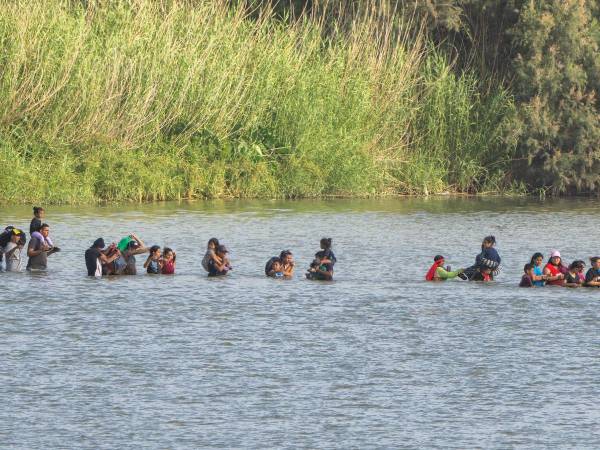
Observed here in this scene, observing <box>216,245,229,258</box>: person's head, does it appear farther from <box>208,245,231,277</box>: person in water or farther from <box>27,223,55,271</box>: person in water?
<box>27,223,55,271</box>: person in water

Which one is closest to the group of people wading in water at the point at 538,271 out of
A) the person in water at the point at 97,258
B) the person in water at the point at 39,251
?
the person in water at the point at 97,258

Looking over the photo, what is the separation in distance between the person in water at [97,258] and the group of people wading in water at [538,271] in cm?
599

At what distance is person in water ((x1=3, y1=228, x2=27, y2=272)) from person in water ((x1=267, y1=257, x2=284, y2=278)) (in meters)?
4.56

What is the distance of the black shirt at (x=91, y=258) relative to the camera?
27781 millimetres

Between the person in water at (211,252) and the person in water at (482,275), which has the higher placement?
the person in water at (211,252)

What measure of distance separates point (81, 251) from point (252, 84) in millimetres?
15559

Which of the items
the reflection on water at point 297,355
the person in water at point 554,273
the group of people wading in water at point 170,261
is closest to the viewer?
the reflection on water at point 297,355

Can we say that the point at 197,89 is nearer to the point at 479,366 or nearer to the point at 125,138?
the point at 125,138

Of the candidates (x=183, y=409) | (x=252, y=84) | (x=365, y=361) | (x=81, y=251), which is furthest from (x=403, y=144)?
(x=183, y=409)

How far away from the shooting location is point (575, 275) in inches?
1064

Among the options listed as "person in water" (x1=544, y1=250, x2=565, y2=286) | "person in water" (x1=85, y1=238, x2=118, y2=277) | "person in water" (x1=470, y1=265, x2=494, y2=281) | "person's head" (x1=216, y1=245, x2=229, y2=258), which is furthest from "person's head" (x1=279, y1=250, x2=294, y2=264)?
"person in water" (x1=544, y1=250, x2=565, y2=286)

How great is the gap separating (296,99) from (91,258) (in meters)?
19.8

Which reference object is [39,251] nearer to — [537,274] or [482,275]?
[482,275]

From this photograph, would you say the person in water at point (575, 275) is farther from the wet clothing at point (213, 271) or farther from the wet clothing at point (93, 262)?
the wet clothing at point (93, 262)
